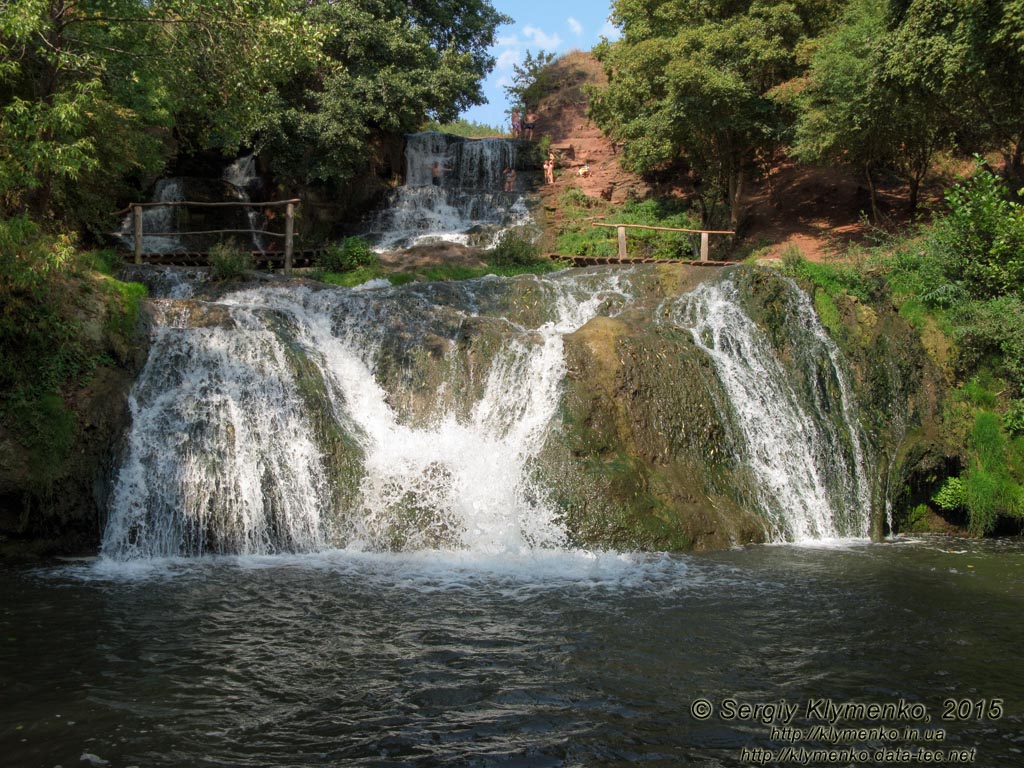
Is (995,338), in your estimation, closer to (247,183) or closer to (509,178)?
(509,178)

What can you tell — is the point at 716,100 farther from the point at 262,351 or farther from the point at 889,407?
the point at 262,351

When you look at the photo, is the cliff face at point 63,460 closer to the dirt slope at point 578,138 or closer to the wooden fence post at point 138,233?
the wooden fence post at point 138,233

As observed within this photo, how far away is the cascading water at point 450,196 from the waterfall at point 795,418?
1152 cm

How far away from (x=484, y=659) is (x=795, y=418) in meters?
7.73

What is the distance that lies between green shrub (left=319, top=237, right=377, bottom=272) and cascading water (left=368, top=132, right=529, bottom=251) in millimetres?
3309

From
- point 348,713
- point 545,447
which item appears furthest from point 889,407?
point 348,713

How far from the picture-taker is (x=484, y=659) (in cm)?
601

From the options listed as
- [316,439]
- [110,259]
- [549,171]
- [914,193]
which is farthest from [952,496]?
[549,171]

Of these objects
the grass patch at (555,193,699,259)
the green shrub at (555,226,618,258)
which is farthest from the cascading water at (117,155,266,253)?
the grass patch at (555,193,699,259)

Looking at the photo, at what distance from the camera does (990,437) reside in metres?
12.4

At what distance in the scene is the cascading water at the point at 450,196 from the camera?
23.9m

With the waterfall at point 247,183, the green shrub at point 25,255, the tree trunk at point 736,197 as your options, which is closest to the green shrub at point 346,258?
the waterfall at point 247,183

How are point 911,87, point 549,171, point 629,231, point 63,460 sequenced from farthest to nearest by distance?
point 549,171 < point 629,231 < point 911,87 < point 63,460

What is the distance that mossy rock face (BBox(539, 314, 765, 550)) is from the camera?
9977mm
